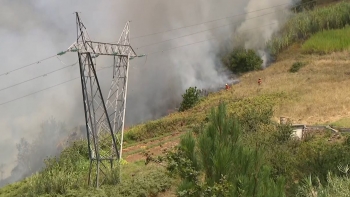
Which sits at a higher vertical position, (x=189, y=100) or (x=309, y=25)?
(x=309, y=25)

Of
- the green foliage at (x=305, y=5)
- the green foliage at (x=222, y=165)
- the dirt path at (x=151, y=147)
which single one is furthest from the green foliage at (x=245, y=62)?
A: the green foliage at (x=222, y=165)

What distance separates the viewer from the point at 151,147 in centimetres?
2369

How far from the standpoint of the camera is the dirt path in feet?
72.4

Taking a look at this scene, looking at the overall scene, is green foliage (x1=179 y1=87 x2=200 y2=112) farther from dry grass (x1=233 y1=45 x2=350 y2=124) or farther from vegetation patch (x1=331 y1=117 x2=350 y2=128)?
vegetation patch (x1=331 y1=117 x2=350 y2=128)

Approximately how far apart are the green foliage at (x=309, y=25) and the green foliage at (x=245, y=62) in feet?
14.4

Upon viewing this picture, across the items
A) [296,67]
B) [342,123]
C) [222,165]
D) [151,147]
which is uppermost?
[222,165]

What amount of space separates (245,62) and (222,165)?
33963 mm

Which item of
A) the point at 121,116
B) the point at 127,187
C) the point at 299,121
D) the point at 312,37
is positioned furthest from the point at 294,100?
the point at 312,37

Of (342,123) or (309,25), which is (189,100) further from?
(309,25)

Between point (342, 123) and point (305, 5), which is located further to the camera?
point (305, 5)

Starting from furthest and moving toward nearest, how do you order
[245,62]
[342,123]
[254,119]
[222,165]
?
[245,62] < [254,119] < [342,123] < [222,165]

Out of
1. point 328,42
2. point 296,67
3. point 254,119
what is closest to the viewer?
point 254,119

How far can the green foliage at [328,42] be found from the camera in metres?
41.3

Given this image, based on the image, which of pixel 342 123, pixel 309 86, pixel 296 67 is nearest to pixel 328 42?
pixel 296 67
